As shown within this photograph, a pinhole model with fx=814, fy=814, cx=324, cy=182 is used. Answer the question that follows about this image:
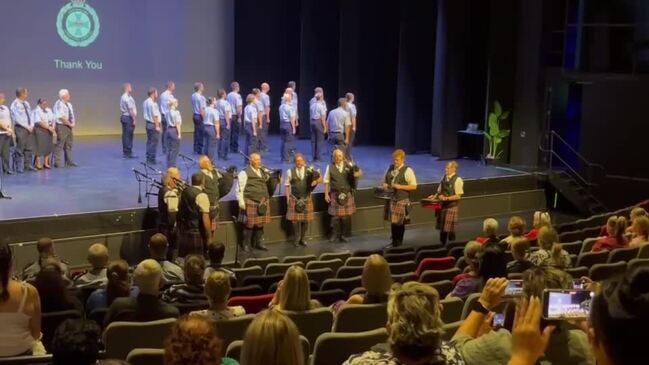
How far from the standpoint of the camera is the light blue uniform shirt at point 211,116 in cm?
1503

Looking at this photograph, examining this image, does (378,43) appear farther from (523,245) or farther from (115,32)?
(523,245)

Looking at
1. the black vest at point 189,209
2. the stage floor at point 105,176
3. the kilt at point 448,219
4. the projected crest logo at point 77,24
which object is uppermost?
the projected crest logo at point 77,24

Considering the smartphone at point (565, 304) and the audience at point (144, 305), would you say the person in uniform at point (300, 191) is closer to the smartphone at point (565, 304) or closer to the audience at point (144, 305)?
the audience at point (144, 305)

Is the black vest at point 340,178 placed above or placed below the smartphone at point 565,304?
below

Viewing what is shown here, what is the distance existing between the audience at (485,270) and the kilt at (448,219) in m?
5.30

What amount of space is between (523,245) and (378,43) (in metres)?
13.1

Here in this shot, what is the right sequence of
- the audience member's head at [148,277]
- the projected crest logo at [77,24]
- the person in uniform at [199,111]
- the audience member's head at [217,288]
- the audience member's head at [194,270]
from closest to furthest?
the audience member's head at [217,288], the audience member's head at [148,277], the audience member's head at [194,270], the person in uniform at [199,111], the projected crest logo at [77,24]

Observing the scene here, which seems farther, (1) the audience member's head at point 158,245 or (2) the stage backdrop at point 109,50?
(2) the stage backdrop at point 109,50

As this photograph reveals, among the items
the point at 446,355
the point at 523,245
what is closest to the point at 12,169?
the point at 523,245

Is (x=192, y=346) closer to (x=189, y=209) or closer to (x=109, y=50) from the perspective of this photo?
(x=189, y=209)

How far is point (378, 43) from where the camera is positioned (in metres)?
18.9

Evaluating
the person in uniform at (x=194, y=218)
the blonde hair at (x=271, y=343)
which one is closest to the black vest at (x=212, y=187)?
the person in uniform at (x=194, y=218)

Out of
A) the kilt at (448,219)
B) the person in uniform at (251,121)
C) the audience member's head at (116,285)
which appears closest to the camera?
the audience member's head at (116,285)

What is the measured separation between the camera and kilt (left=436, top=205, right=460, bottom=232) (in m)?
10.9
